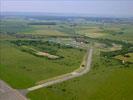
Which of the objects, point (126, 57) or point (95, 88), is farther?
point (126, 57)

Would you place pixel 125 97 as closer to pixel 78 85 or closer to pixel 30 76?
pixel 78 85

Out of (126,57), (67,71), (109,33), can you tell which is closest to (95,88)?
(67,71)

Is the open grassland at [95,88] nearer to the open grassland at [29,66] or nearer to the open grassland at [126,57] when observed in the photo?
the open grassland at [29,66]

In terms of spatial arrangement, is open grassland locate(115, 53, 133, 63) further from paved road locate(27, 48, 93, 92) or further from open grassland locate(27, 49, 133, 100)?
open grassland locate(27, 49, 133, 100)

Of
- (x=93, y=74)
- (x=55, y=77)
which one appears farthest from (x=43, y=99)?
(x=93, y=74)

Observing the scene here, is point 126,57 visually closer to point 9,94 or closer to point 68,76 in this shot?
point 68,76

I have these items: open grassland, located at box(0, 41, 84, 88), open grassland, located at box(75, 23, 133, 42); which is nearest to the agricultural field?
open grassland, located at box(0, 41, 84, 88)

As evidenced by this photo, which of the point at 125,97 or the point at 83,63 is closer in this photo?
the point at 125,97
